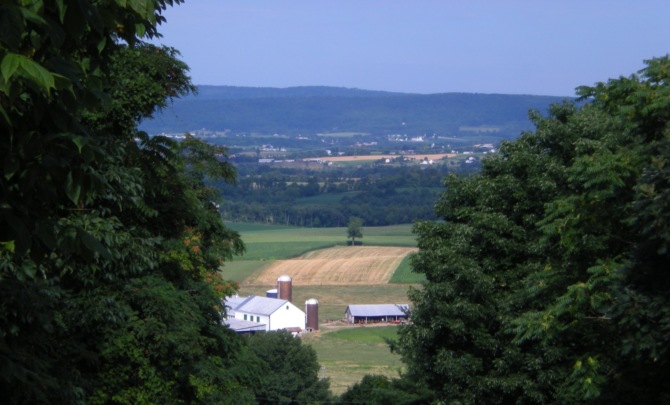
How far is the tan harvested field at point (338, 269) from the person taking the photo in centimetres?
7619

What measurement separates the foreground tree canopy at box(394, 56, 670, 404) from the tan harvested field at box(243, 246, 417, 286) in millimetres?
52892

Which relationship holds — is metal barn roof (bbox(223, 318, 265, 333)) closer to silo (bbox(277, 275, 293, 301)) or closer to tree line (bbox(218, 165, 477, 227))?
silo (bbox(277, 275, 293, 301))

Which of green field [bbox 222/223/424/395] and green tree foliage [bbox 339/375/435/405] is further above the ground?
green tree foliage [bbox 339/375/435/405]

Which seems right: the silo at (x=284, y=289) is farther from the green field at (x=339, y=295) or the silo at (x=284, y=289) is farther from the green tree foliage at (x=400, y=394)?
the green tree foliage at (x=400, y=394)

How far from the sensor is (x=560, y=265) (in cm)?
1698

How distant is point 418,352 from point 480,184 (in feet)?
14.0

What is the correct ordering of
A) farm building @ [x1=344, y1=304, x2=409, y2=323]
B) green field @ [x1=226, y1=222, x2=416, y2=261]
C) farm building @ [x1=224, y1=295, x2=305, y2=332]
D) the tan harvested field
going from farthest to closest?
green field @ [x1=226, y1=222, x2=416, y2=261]
the tan harvested field
farm building @ [x1=344, y1=304, x2=409, y2=323]
farm building @ [x1=224, y1=295, x2=305, y2=332]

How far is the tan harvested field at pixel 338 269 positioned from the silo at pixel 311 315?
12016mm

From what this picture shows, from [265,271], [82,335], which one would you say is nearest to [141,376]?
[82,335]

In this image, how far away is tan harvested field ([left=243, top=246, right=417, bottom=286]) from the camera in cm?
7619

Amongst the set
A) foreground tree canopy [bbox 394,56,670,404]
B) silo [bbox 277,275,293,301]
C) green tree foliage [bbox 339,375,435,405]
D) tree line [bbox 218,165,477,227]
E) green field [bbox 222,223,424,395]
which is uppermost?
foreground tree canopy [bbox 394,56,670,404]

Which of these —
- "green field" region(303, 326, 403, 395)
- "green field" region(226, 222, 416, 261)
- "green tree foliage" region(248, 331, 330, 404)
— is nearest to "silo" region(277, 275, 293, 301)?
"green field" region(303, 326, 403, 395)

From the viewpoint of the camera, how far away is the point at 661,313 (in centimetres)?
1105

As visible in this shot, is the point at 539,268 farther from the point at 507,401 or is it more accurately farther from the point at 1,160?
the point at 1,160
